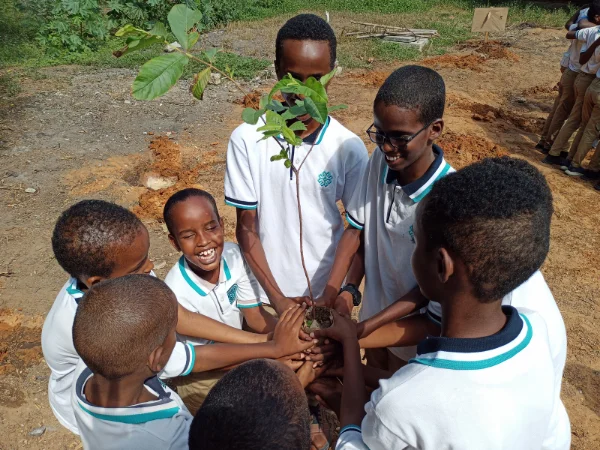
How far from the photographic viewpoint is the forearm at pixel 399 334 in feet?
6.46

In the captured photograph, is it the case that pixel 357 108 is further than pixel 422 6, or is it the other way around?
pixel 422 6

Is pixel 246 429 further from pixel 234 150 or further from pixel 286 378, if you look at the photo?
pixel 234 150

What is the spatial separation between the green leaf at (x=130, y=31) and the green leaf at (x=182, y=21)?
0.10 meters

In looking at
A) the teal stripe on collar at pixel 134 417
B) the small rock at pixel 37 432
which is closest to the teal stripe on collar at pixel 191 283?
the teal stripe on collar at pixel 134 417

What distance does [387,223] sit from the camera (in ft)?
6.77

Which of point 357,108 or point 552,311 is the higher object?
point 552,311

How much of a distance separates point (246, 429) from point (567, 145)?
7766 millimetres

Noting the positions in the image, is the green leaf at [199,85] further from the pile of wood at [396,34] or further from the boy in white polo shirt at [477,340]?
the pile of wood at [396,34]

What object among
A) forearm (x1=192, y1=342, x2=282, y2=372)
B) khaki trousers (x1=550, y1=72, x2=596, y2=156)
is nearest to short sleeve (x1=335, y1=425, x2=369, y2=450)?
forearm (x1=192, y1=342, x2=282, y2=372)

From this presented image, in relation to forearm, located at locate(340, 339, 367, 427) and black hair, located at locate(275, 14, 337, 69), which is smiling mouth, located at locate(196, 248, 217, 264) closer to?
forearm, located at locate(340, 339, 367, 427)

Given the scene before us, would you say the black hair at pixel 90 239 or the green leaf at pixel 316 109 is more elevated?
the green leaf at pixel 316 109

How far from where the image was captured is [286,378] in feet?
4.09

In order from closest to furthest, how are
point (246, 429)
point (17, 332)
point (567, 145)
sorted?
point (246, 429) → point (17, 332) → point (567, 145)

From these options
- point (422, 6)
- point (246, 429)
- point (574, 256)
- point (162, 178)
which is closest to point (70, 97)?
point (162, 178)
